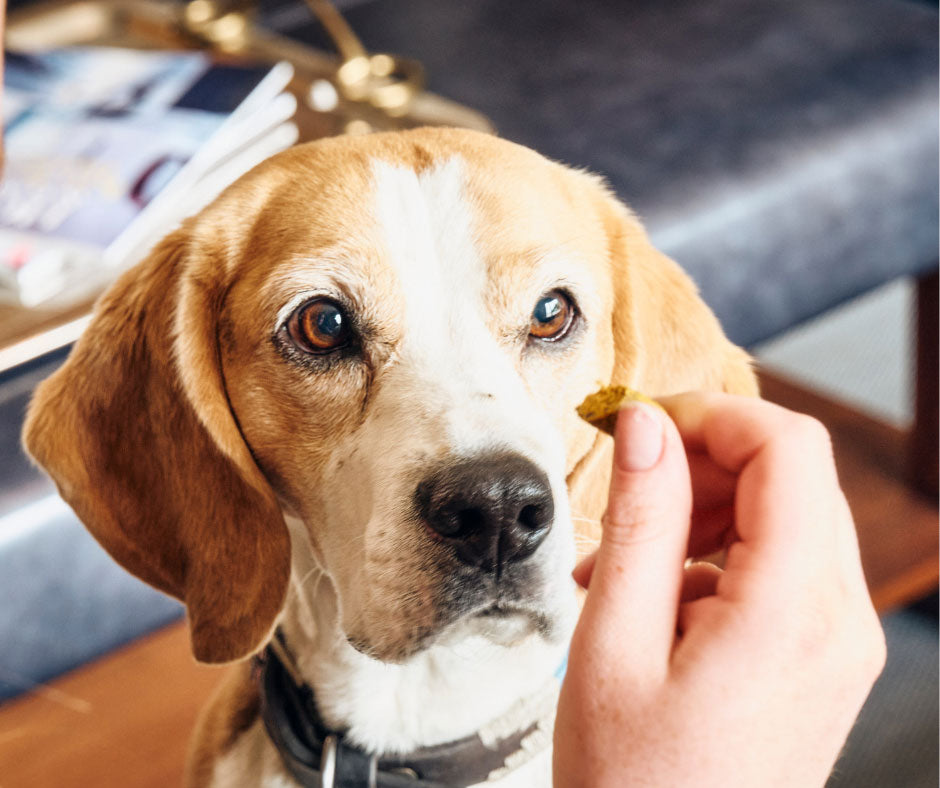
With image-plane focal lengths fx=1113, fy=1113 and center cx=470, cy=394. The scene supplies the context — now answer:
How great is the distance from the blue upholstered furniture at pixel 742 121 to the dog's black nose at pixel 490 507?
3.35ft

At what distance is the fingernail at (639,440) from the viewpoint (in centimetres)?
69

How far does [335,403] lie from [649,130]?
53.1 inches

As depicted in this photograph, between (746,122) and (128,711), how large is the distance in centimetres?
158

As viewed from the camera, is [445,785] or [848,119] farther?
[848,119]

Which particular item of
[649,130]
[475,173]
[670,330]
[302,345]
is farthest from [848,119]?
[302,345]

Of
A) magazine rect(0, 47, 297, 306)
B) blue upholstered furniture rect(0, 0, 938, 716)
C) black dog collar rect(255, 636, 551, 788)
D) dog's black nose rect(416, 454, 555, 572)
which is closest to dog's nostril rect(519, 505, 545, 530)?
dog's black nose rect(416, 454, 555, 572)

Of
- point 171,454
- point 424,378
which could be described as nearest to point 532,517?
point 424,378

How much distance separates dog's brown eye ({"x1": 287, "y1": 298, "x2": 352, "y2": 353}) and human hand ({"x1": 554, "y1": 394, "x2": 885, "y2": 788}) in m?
0.45

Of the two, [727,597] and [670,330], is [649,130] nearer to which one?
[670,330]

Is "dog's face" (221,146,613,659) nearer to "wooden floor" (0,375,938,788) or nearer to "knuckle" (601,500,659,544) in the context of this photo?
"knuckle" (601,500,659,544)

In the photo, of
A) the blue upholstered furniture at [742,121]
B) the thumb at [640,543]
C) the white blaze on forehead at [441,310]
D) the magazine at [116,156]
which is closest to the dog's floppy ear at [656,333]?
the white blaze on forehead at [441,310]

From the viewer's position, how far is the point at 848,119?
226 cm

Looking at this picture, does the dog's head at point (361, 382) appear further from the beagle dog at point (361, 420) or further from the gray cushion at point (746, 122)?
the gray cushion at point (746, 122)

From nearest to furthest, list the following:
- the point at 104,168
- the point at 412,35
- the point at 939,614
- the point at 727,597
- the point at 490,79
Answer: the point at 727,597, the point at 104,168, the point at 939,614, the point at 490,79, the point at 412,35
